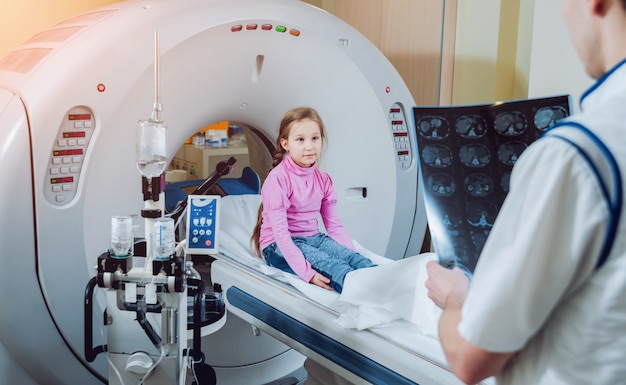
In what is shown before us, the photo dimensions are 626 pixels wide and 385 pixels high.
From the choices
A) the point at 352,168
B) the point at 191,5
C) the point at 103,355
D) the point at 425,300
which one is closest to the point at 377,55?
the point at 352,168

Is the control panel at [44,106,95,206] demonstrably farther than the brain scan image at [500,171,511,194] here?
Yes

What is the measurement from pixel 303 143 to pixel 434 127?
74 cm

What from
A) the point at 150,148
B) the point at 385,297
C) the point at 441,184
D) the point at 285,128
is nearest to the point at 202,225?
the point at 150,148

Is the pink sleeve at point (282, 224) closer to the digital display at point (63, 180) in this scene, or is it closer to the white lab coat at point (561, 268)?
the digital display at point (63, 180)

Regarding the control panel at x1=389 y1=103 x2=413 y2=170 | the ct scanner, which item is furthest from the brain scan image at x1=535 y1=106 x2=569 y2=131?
the control panel at x1=389 y1=103 x2=413 y2=170

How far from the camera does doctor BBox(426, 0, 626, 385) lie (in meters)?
0.67

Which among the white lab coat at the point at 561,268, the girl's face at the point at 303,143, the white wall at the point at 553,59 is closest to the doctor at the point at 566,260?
the white lab coat at the point at 561,268

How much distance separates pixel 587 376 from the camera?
0.72m

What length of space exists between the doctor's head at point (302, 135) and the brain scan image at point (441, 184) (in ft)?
2.60

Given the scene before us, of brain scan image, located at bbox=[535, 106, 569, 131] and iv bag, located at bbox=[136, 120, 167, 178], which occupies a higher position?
brain scan image, located at bbox=[535, 106, 569, 131]

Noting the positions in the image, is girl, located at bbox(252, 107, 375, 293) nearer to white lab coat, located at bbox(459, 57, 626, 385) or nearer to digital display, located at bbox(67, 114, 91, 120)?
digital display, located at bbox(67, 114, 91, 120)

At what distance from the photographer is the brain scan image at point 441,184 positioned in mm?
1356

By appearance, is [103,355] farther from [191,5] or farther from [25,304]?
[191,5]

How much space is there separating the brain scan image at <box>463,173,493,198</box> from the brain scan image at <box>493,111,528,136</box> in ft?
0.33
